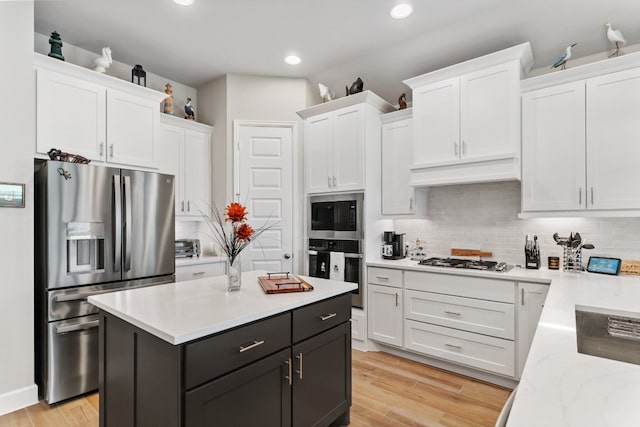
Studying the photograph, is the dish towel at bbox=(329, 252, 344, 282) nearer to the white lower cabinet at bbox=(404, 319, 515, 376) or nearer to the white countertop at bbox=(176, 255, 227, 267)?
the white lower cabinet at bbox=(404, 319, 515, 376)

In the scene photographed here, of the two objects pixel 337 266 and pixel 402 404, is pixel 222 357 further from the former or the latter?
pixel 337 266

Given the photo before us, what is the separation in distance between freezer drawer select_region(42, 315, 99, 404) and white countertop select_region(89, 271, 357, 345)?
3.41ft

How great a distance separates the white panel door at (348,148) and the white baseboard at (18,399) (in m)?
2.98

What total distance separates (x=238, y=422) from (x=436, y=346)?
2.07 metres

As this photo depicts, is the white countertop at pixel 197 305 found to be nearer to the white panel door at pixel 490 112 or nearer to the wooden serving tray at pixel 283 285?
the wooden serving tray at pixel 283 285

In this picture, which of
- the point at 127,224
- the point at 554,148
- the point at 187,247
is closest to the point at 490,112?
the point at 554,148

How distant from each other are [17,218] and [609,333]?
354 cm

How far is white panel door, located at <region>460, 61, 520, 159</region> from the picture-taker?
2.72 meters

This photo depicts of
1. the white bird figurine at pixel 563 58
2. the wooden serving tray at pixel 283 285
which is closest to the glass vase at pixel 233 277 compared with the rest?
the wooden serving tray at pixel 283 285

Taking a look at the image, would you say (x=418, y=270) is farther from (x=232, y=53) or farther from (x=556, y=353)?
(x=232, y=53)

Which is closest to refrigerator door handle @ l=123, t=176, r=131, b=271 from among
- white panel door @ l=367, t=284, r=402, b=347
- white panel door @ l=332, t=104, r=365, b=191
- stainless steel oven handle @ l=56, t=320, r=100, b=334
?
stainless steel oven handle @ l=56, t=320, r=100, b=334

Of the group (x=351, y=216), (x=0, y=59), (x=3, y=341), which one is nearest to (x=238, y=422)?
(x=3, y=341)

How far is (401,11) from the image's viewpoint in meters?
2.72

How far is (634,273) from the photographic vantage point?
2.49 meters
